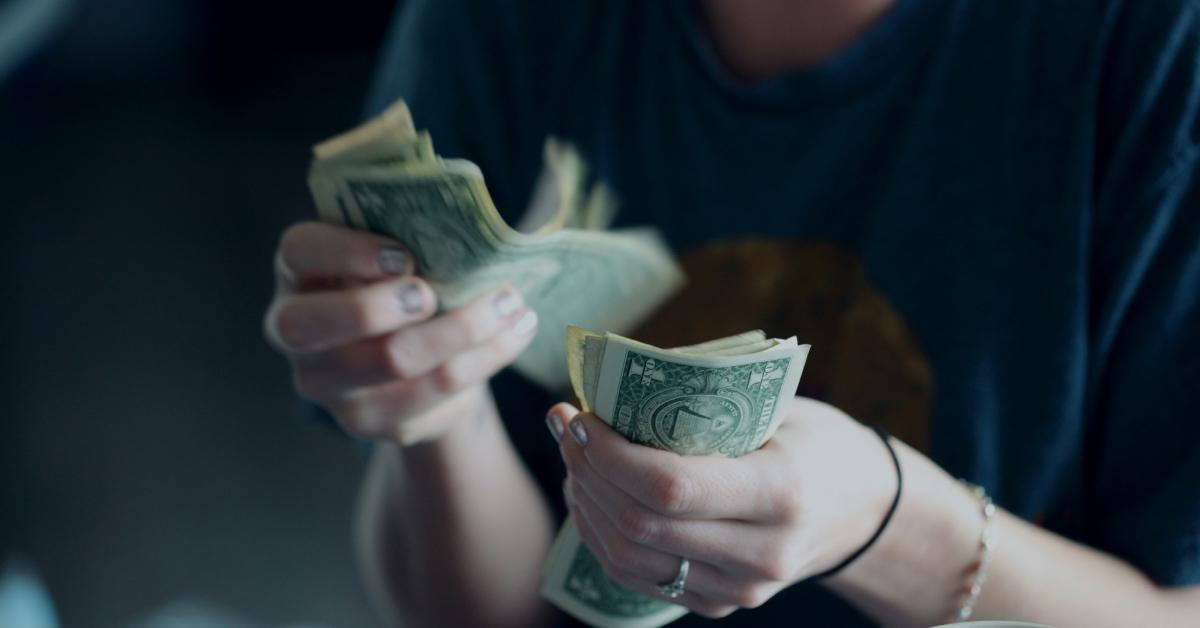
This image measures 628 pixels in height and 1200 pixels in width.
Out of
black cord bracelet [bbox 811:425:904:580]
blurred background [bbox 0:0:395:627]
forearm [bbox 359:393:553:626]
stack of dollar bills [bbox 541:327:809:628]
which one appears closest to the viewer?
stack of dollar bills [bbox 541:327:809:628]

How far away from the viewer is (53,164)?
274 cm

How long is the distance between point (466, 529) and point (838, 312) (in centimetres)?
27

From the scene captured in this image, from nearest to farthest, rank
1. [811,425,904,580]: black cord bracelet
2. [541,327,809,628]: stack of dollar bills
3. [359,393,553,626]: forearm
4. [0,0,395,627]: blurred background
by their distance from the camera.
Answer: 1. [541,327,809,628]: stack of dollar bills
2. [811,425,904,580]: black cord bracelet
3. [359,393,553,626]: forearm
4. [0,0,395,627]: blurred background

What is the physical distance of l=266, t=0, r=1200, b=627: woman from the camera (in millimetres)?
473

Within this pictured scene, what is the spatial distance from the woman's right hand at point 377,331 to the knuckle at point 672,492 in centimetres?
14

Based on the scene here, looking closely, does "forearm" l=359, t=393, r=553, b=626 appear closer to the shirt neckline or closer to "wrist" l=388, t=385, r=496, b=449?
"wrist" l=388, t=385, r=496, b=449

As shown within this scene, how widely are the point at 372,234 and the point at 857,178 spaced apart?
320 millimetres

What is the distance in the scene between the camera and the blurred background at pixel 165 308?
153cm

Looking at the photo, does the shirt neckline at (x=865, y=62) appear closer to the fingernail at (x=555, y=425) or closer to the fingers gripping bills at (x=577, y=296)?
the fingers gripping bills at (x=577, y=296)

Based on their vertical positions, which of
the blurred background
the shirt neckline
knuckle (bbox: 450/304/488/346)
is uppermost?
the shirt neckline

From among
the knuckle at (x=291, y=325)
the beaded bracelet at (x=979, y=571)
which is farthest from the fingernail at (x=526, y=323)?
the beaded bracelet at (x=979, y=571)

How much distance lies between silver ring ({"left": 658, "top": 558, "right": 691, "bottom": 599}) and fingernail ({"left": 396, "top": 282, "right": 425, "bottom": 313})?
0.17 metres

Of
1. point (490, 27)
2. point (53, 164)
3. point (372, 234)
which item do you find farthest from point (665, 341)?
point (53, 164)

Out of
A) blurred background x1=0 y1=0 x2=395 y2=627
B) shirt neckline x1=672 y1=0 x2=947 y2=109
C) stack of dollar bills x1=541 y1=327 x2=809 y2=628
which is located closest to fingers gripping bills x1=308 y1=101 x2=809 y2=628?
stack of dollar bills x1=541 y1=327 x2=809 y2=628
